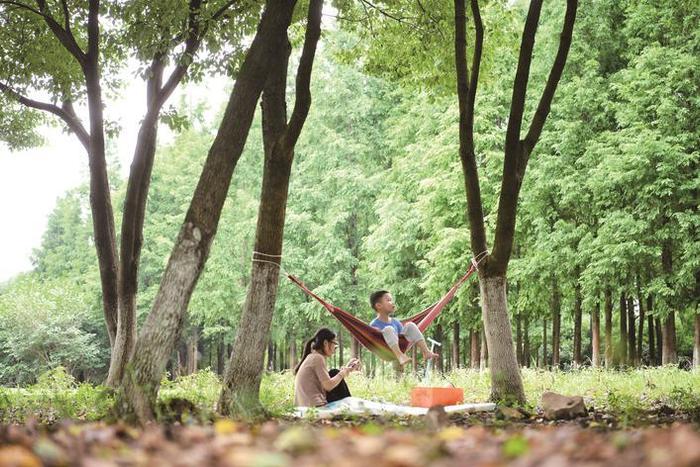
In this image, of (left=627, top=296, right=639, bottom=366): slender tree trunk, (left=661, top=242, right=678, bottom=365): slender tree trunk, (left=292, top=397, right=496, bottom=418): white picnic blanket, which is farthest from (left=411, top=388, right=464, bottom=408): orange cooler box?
(left=627, top=296, right=639, bottom=366): slender tree trunk

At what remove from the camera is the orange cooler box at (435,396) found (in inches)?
308

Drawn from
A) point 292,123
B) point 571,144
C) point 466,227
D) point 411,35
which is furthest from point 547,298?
point 292,123

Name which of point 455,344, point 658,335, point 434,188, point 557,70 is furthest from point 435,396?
point 658,335

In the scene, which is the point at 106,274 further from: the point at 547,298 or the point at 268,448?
the point at 547,298

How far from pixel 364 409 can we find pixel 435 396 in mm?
975

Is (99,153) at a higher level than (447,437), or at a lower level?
higher

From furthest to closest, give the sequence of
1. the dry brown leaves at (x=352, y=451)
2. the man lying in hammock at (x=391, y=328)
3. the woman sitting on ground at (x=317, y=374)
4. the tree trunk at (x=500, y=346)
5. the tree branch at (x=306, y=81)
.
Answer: the man lying in hammock at (x=391, y=328) → the tree trunk at (x=500, y=346) → the woman sitting on ground at (x=317, y=374) → the tree branch at (x=306, y=81) → the dry brown leaves at (x=352, y=451)

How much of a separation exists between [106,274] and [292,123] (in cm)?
457

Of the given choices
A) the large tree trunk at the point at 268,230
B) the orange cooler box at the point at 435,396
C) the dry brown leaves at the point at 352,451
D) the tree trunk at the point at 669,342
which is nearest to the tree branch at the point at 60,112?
the large tree trunk at the point at 268,230

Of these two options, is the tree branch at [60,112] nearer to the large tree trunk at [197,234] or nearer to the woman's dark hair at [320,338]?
the woman's dark hair at [320,338]

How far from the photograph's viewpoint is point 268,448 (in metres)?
2.19

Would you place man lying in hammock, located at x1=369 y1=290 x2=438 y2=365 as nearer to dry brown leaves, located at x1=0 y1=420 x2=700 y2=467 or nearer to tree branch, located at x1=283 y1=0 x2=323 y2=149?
tree branch, located at x1=283 y1=0 x2=323 y2=149

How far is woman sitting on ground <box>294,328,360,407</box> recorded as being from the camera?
24.4 feet

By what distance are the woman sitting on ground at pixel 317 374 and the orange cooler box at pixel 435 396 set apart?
2.85 feet
